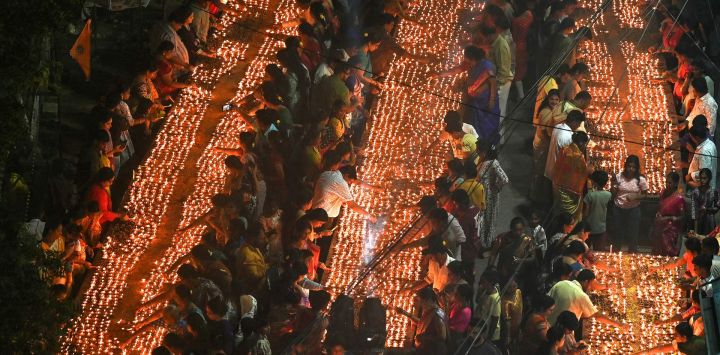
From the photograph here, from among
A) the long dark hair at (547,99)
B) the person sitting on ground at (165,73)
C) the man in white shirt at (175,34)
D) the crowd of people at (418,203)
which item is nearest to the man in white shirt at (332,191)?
the crowd of people at (418,203)

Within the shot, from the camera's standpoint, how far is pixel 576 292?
22594mm

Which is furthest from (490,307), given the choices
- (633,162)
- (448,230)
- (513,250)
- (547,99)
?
(547,99)

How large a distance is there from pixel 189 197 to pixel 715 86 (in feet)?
26.7

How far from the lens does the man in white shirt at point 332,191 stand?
24109 millimetres

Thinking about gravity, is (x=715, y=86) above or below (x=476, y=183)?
above

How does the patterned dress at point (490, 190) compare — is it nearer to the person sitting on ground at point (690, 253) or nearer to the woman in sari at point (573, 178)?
the woman in sari at point (573, 178)

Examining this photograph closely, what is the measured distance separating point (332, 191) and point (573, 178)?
126 inches

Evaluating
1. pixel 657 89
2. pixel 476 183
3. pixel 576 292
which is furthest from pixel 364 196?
pixel 657 89

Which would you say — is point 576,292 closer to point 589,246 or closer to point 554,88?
point 589,246

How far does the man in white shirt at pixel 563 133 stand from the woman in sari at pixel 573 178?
0.24m

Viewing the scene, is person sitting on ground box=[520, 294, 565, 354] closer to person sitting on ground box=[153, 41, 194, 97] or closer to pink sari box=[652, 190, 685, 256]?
pink sari box=[652, 190, 685, 256]

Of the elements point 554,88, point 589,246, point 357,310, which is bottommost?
point 357,310

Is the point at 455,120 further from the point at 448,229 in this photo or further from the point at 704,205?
the point at 704,205

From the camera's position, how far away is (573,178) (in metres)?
25.3
